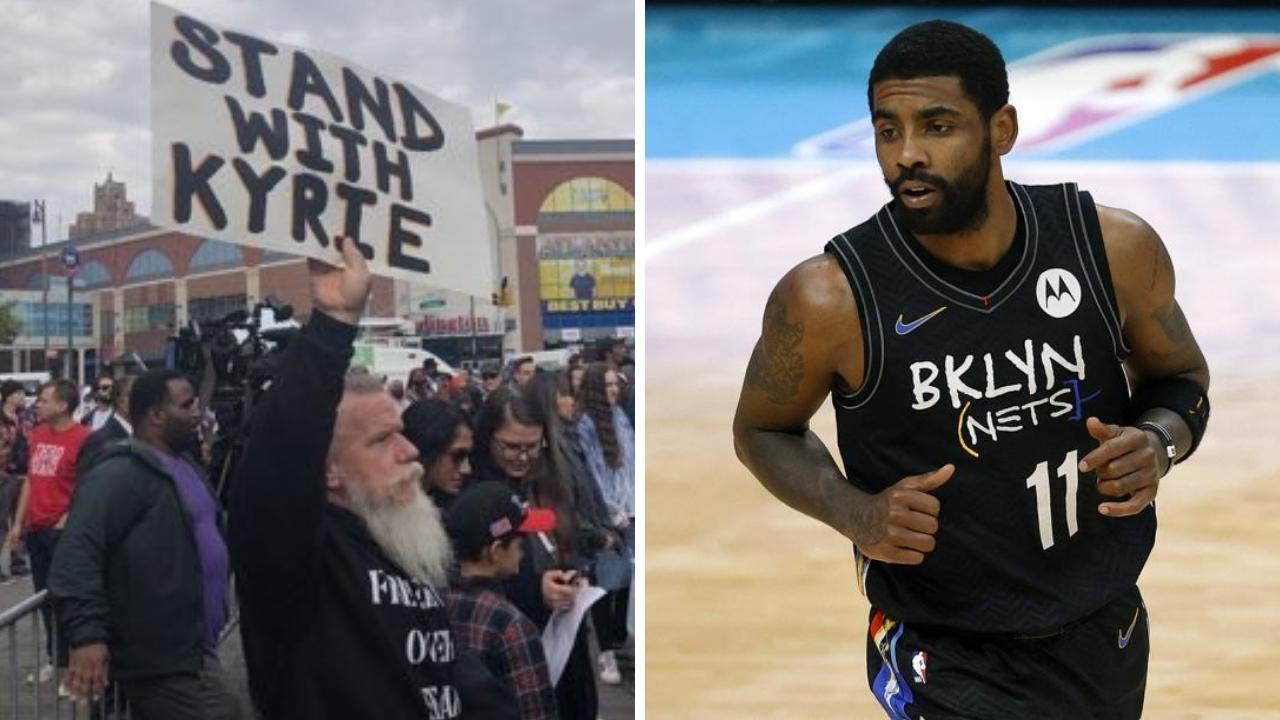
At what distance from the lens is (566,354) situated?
384 centimetres

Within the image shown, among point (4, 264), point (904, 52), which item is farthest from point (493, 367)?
point (904, 52)

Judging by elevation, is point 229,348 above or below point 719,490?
A: above

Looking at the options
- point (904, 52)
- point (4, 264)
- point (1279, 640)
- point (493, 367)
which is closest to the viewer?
point (904, 52)

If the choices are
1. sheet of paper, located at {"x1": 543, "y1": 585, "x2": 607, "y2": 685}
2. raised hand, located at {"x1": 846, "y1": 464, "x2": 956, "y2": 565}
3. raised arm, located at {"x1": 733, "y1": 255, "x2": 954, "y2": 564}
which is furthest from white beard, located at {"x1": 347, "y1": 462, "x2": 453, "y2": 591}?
raised hand, located at {"x1": 846, "y1": 464, "x2": 956, "y2": 565}

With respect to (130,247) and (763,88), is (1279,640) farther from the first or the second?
(130,247)

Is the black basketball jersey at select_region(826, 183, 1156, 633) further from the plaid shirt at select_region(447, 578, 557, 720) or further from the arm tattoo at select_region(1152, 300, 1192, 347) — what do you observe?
the plaid shirt at select_region(447, 578, 557, 720)

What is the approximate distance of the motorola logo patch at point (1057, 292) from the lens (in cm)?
210

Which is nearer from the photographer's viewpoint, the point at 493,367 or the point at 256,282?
the point at 256,282

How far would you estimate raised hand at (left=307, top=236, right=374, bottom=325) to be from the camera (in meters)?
3.60

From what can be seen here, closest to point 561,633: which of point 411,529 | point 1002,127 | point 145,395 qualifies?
point 411,529

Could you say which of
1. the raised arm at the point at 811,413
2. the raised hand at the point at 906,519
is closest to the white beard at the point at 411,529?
the raised arm at the point at 811,413

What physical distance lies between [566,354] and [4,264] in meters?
1.32

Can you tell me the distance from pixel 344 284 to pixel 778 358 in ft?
5.58

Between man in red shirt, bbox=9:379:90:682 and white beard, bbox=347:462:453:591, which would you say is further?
white beard, bbox=347:462:453:591
